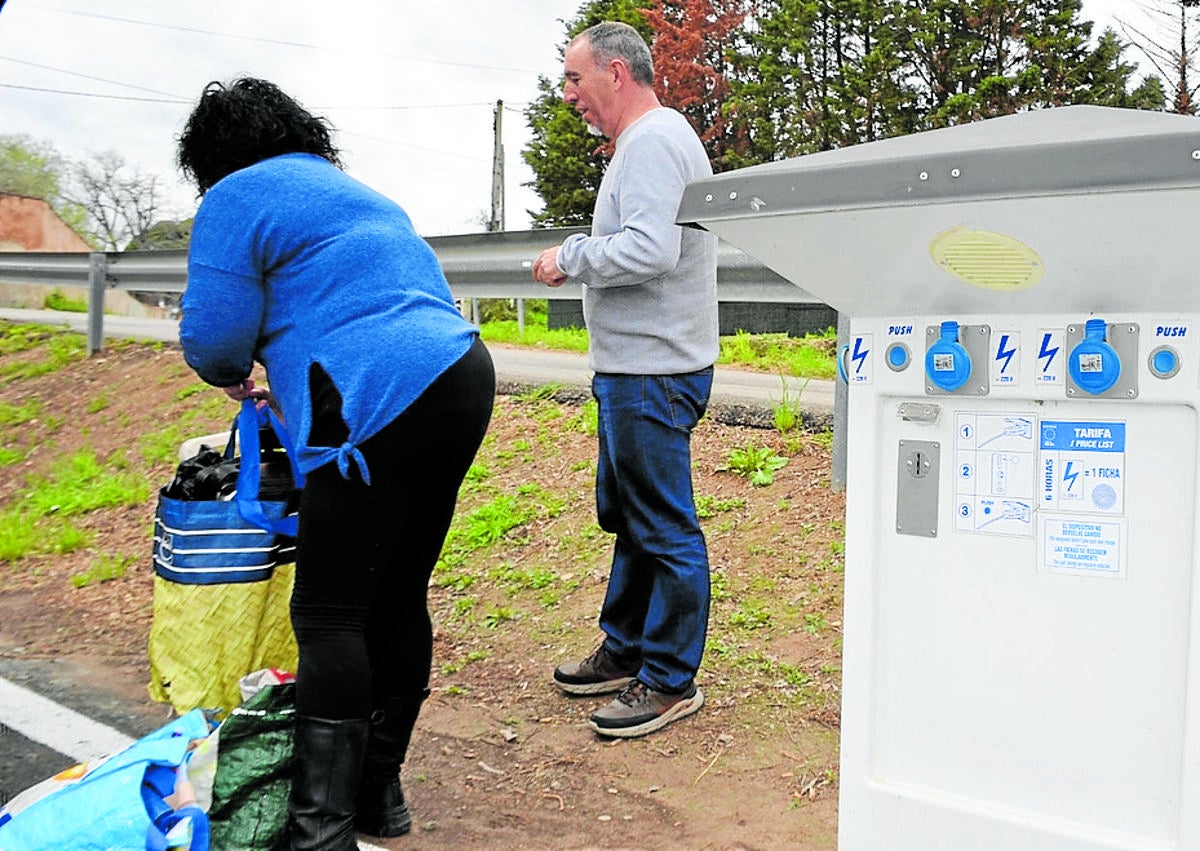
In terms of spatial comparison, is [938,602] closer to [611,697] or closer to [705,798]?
[705,798]

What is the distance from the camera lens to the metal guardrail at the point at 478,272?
192 inches

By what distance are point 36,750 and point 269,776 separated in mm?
1188

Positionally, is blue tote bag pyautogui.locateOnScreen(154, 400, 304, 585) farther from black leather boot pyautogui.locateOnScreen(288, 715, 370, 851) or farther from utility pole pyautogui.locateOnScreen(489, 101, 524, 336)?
utility pole pyautogui.locateOnScreen(489, 101, 524, 336)

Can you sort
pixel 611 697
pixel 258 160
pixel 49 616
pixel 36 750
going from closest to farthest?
pixel 258 160, pixel 36 750, pixel 611 697, pixel 49 616

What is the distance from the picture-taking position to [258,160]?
252 cm

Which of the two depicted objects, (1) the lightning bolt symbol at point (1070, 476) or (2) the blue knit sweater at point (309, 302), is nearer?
(1) the lightning bolt symbol at point (1070, 476)

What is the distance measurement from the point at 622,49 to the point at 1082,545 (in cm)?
207

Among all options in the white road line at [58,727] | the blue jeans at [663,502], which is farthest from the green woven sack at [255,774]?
the blue jeans at [663,502]

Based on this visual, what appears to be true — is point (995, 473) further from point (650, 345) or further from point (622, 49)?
point (622, 49)

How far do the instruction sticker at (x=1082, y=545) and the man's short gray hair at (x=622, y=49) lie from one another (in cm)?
197

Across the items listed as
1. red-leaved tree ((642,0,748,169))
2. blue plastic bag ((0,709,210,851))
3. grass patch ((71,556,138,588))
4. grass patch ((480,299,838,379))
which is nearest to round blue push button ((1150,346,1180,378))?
blue plastic bag ((0,709,210,851))

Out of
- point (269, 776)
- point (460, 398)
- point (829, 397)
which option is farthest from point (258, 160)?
point (829, 397)

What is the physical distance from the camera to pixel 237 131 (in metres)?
2.49

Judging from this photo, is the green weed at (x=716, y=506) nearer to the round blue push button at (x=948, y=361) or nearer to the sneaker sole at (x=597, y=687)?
the sneaker sole at (x=597, y=687)
